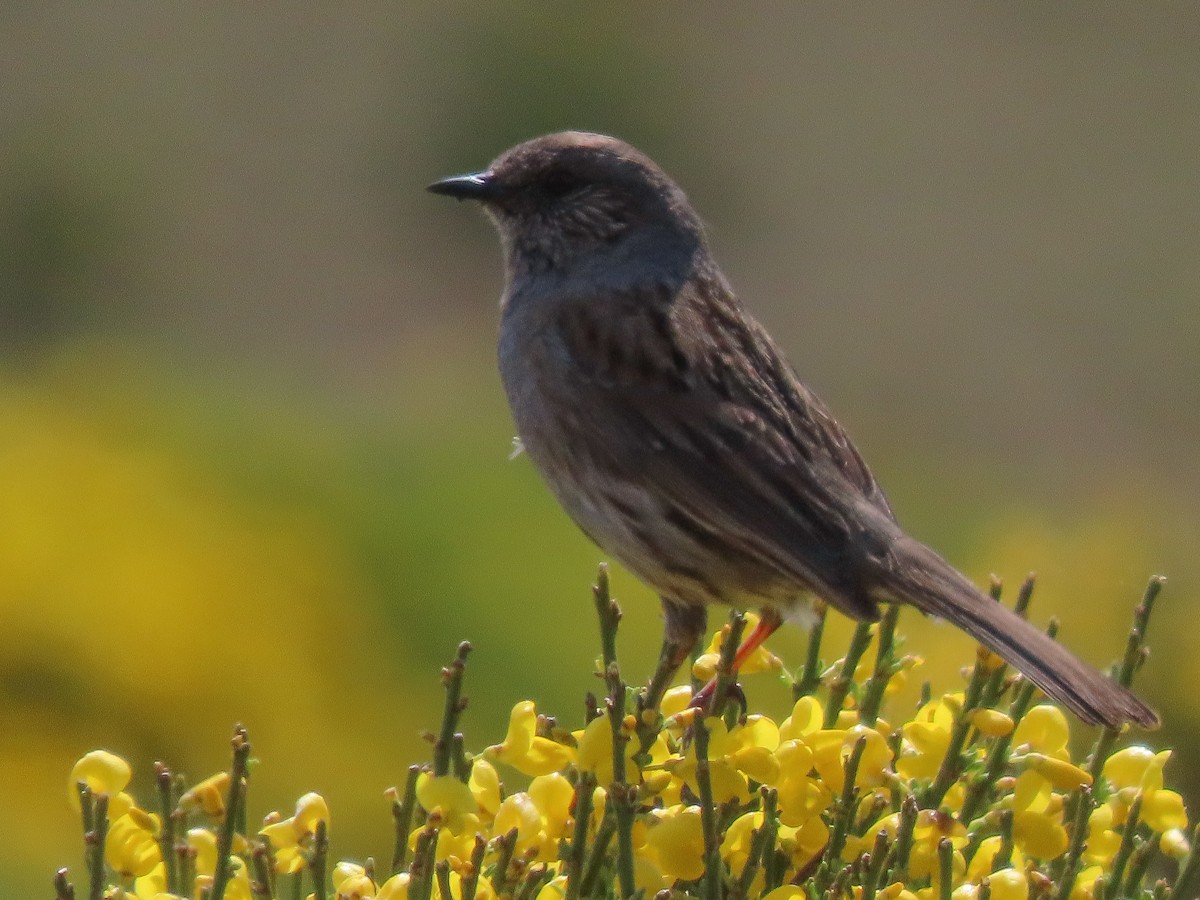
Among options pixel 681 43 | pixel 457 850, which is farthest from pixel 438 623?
pixel 681 43

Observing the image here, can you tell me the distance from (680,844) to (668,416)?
5.93 ft

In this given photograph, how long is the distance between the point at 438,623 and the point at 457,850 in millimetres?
5014

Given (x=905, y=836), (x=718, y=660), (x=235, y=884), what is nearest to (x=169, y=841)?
Result: (x=235, y=884)

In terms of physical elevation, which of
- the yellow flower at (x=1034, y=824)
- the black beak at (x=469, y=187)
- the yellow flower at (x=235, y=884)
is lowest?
the yellow flower at (x=235, y=884)

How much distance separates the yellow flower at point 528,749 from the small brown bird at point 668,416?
1057 mm

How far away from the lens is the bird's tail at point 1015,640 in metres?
3.02

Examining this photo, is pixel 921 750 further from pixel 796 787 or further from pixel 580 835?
pixel 580 835

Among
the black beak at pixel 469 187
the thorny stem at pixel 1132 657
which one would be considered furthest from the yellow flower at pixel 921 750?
the black beak at pixel 469 187

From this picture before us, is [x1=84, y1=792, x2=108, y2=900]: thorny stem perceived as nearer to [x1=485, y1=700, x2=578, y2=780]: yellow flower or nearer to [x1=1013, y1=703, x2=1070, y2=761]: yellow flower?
[x1=485, y1=700, x2=578, y2=780]: yellow flower

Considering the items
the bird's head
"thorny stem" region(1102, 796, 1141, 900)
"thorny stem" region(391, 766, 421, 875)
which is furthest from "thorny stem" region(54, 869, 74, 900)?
the bird's head

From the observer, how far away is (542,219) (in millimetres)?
4562

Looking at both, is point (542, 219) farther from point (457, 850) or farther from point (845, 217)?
point (845, 217)

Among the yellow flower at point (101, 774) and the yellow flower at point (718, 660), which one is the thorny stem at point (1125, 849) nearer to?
the yellow flower at point (718, 660)

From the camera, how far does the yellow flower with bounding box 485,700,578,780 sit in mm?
2564
